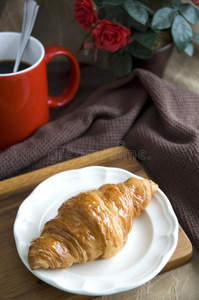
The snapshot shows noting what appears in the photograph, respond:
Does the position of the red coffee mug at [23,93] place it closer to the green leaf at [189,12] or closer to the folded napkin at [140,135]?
the folded napkin at [140,135]

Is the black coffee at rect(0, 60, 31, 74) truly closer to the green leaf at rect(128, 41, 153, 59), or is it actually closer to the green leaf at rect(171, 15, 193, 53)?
the green leaf at rect(128, 41, 153, 59)

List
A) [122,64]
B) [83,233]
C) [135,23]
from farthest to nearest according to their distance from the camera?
[122,64] → [135,23] → [83,233]

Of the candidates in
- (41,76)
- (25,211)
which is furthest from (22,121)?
(25,211)

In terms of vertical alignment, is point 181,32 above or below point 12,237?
above

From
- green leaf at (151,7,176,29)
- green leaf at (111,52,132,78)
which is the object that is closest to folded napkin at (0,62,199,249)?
green leaf at (111,52,132,78)

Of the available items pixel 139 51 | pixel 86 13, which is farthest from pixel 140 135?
pixel 86 13

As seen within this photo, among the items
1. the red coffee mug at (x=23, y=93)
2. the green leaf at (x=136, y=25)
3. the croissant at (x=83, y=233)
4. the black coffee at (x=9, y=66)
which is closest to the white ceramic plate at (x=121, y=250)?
Result: the croissant at (x=83, y=233)

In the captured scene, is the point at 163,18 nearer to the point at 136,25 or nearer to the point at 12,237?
the point at 136,25

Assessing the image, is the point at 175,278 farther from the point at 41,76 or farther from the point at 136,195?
the point at 41,76
